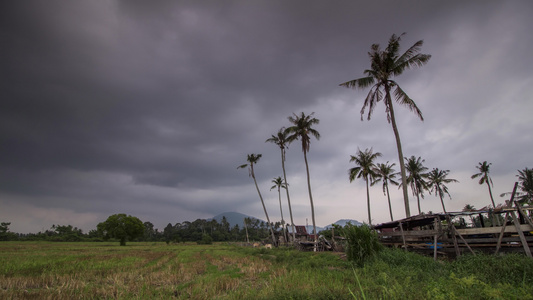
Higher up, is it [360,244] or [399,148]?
[399,148]

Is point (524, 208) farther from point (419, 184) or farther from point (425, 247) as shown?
point (419, 184)

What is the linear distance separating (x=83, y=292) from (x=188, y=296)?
A: 130 inches

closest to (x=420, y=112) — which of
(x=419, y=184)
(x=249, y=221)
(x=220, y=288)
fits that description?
(x=220, y=288)

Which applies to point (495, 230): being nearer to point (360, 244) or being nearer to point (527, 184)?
point (360, 244)

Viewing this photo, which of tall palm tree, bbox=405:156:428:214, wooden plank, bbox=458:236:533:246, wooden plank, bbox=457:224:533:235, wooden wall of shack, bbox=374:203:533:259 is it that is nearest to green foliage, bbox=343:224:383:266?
wooden wall of shack, bbox=374:203:533:259

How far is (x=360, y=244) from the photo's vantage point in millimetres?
12719

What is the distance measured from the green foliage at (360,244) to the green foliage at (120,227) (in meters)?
57.2

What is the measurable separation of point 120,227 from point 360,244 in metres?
59.2

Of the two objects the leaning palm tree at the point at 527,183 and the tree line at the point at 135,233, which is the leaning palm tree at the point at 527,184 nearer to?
the leaning palm tree at the point at 527,183

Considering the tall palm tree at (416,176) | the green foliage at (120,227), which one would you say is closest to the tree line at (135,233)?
the green foliage at (120,227)

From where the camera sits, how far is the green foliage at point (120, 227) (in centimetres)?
5632

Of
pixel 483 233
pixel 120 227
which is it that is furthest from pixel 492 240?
pixel 120 227

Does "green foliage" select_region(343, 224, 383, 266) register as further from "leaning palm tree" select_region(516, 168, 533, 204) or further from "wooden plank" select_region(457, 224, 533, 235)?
"leaning palm tree" select_region(516, 168, 533, 204)

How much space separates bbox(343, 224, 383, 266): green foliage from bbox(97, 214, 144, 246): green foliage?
57.2 m
